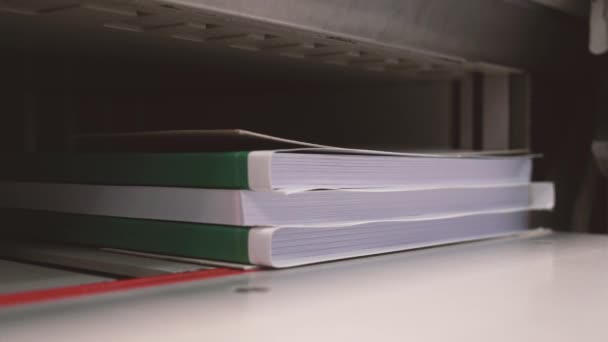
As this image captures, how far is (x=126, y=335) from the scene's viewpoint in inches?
16.0

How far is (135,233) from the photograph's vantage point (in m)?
0.68

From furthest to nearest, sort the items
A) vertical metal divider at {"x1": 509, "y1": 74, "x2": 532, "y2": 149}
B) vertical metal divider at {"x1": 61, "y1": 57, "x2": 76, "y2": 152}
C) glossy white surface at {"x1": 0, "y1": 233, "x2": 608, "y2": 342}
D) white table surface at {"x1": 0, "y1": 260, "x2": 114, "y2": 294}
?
vertical metal divider at {"x1": 61, "y1": 57, "x2": 76, "y2": 152}
vertical metal divider at {"x1": 509, "y1": 74, "x2": 532, "y2": 149}
white table surface at {"x1": 0, "y1": 260, "x2": 114, "y2": 294}
glossy white surface at {"x1": 0, "y1": 233, "x2": 608, "y2": 342}

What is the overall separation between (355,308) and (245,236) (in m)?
0.15

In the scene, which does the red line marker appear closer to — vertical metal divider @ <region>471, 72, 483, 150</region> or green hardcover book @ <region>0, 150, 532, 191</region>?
green hardcover book @ <region>0, 150, 532, 191</region>

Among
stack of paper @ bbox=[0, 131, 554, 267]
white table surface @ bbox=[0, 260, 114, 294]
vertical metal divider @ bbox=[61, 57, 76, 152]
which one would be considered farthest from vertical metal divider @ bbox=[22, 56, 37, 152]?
white table surface @ bbox=[0, 260, 114, 294]

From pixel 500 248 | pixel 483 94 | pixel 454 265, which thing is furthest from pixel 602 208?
pixel 454 265

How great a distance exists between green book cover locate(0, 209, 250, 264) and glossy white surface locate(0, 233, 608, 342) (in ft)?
0.14

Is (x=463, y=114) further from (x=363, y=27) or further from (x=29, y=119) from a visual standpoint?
(x=29, y=119)

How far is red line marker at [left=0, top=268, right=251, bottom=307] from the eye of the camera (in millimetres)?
484

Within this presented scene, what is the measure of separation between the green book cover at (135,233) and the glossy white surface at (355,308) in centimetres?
4

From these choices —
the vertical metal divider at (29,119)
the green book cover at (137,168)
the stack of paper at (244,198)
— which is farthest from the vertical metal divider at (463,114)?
the vertical metal divider at (29,119)

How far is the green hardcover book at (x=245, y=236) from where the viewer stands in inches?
24.0

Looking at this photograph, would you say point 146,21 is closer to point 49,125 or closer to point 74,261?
point 74,261

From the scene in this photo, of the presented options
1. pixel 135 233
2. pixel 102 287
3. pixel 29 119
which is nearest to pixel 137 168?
pixel 135 233
